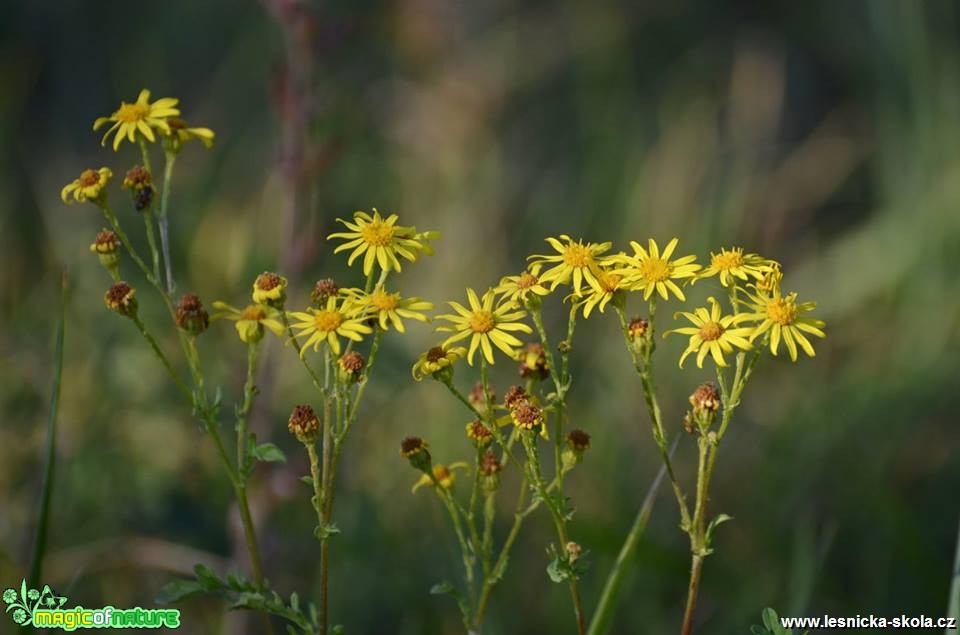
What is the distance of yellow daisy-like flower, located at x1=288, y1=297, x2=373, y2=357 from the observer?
0.97 metres

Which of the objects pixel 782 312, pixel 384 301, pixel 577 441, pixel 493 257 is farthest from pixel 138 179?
pixel 493 257

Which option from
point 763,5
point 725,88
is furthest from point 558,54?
point 763,5

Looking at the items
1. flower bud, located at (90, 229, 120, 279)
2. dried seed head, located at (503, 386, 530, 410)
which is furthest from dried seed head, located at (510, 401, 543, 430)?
flower bud, located at (90, 229, 120, 279)

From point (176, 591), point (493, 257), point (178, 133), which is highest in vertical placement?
point (493, 257)

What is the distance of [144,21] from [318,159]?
282cm

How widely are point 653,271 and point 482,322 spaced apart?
0.58ft

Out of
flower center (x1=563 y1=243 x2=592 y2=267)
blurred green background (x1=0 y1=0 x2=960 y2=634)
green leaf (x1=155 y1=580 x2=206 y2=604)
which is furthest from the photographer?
blurred green background (x1=0 y1=0 x2=960 y2=634)

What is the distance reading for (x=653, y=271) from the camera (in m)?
1.04

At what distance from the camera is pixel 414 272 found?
10.1 feet

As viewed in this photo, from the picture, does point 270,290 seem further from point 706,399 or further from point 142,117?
point 706,399

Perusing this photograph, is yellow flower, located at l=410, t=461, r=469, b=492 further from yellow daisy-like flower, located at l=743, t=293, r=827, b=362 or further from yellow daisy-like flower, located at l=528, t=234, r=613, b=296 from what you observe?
yellow daisy-like flower, located at l=743, t=293, r=827, b=362

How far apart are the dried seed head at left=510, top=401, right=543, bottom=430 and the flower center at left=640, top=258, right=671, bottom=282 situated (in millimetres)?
183

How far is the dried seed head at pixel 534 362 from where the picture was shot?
1.09m

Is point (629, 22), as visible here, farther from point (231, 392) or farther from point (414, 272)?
point (231, 392)
